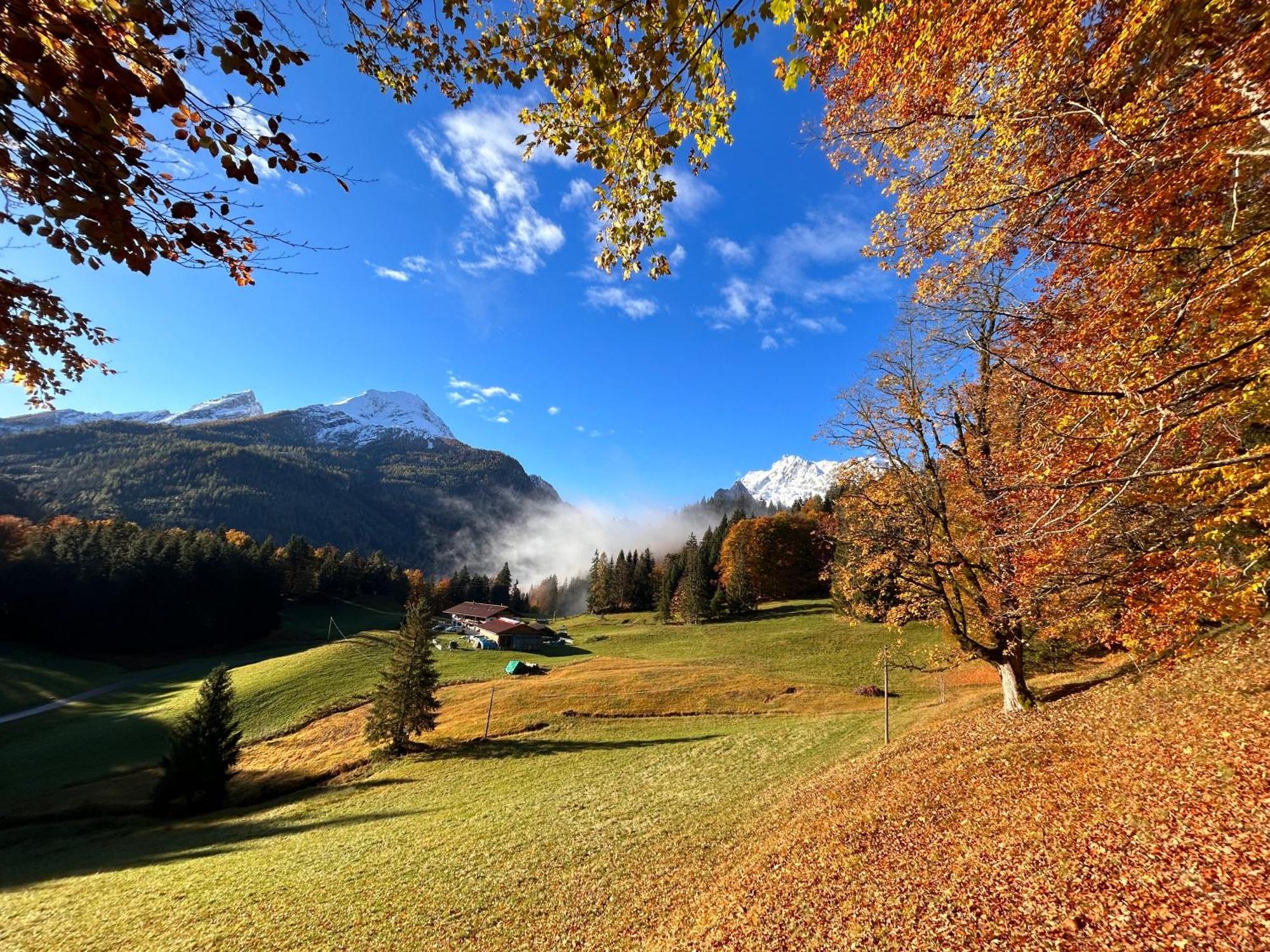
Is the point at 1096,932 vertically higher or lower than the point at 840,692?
higher

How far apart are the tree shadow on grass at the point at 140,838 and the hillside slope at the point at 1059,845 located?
56.1 ft

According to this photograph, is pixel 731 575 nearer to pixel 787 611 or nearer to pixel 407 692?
pixel 787 611

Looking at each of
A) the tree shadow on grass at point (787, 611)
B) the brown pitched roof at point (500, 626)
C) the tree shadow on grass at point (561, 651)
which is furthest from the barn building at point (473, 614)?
the tree shadow on grass at point (787, 611)

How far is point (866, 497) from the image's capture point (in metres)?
14.0

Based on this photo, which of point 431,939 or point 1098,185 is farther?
point 431,939

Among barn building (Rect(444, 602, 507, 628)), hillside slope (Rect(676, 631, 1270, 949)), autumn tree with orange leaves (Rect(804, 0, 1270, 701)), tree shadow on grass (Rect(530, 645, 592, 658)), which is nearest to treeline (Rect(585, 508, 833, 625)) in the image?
tree shadow on grass (Rect(530, 645, 592, 658))

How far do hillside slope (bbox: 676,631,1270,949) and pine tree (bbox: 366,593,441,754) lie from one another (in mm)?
26657

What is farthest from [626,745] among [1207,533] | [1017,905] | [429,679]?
[1207,533]

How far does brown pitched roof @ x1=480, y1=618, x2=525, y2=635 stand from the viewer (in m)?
70.2

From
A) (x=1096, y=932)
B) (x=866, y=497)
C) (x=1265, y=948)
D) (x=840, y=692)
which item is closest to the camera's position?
(x=1265, y=948)

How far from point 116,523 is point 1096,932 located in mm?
119433

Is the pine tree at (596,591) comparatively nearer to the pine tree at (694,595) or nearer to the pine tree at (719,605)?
the pine tree at (694,595)

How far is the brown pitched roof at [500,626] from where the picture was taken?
230ft

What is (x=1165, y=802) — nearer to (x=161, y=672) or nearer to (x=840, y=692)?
(x=840, y=692)
